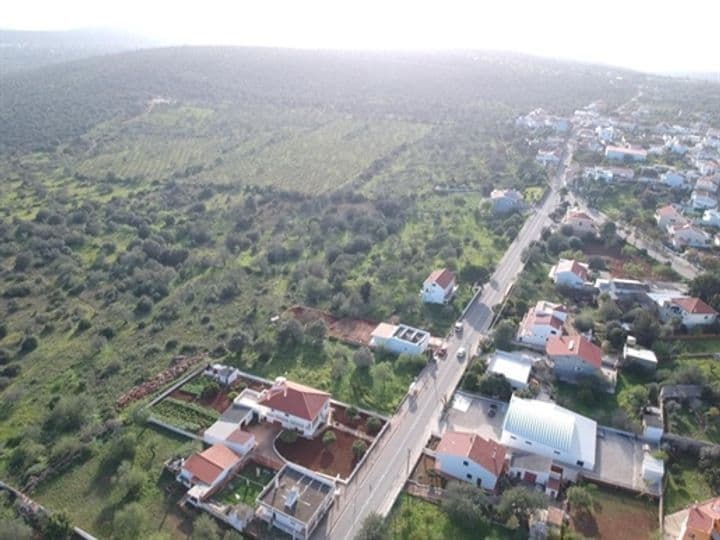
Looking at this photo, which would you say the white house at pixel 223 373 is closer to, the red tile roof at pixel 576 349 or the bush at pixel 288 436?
the bush at pixel 288 436

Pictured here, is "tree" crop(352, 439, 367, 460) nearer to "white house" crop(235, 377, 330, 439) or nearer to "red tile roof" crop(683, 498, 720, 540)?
"white house" crop(235, 377, 330, 439)

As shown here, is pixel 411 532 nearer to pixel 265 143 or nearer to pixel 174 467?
pixel 174 467

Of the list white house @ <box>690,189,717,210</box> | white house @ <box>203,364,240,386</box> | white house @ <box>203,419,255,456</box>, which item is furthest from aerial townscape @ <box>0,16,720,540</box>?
white house @ <box>690,189,717,210</box>

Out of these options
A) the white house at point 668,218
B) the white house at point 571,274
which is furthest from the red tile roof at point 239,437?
the white house at point 668,218

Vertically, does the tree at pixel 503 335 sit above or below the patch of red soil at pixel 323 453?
above

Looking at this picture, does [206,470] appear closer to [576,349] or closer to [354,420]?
[354,420]

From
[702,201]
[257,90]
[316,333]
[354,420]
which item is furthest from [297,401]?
[257,90]
